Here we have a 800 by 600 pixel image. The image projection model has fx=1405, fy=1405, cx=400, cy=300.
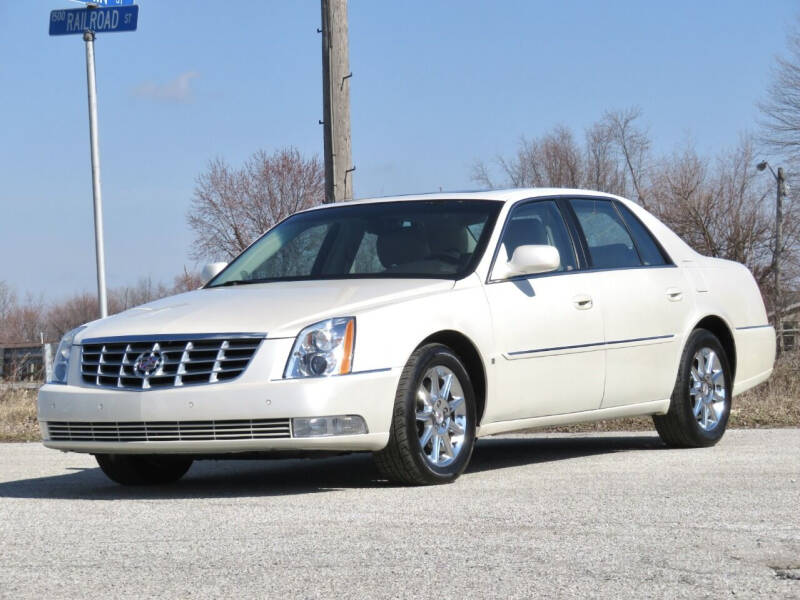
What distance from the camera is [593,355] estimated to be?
8719mm

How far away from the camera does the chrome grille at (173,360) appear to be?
283 inches

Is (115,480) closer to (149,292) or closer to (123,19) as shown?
(123,19)

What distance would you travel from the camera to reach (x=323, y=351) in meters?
7.16

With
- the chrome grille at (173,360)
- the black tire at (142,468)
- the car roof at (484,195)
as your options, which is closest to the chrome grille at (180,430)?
the chrome grille at (173,360)

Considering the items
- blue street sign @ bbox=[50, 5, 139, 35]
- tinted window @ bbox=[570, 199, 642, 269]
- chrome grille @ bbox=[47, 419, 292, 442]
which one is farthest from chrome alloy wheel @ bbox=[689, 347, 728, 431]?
blue street sign @ bbox=[50, 5, 139, 35]

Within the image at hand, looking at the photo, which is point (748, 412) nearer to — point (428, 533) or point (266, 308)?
point (266, 308)

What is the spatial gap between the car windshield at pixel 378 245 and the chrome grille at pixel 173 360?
127cm

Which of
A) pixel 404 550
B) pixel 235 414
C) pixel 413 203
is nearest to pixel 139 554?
pixel 404 550

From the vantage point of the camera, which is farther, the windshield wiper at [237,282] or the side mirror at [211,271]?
the side mirror at [211,271]

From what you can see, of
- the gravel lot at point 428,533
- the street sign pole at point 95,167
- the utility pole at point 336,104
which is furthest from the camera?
the street sign pole at point 95,167

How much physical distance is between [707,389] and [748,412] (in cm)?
275

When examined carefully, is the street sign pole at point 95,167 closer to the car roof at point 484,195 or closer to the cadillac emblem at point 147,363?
the car roof at point 484,195

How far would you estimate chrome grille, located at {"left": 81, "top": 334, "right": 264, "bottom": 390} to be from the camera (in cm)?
719

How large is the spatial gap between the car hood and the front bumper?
311 millimetres
